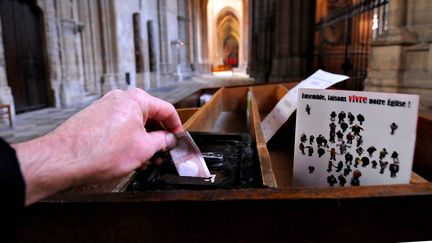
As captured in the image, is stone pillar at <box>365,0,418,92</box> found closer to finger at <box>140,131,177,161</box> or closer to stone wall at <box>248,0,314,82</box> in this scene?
finger at <box>140,131,177,161</box>

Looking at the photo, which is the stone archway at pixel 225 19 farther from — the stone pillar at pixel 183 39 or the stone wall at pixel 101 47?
the stone wall at pixel 101 47

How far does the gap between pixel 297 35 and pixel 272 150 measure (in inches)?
316

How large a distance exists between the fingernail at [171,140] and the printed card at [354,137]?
1.14 ft

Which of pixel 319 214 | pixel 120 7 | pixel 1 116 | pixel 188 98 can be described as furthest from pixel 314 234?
pixel 120 7

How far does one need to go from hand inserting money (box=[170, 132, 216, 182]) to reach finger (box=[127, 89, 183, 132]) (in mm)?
33

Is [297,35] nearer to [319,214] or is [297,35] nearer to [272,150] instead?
[272,150]

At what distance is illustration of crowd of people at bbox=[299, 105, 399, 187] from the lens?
743 mm

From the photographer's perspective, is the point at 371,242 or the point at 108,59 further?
the point at 108,59

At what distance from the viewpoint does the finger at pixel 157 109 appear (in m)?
0.70

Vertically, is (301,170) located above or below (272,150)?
above

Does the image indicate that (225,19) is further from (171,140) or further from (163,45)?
(171,140)

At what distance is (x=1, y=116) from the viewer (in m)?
5.84

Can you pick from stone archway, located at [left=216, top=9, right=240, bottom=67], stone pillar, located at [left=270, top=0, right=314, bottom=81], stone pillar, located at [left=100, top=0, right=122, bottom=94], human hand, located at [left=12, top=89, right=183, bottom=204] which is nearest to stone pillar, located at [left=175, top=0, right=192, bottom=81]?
stone pillar, located at [left=100, top=0, right=122, bottom=94]

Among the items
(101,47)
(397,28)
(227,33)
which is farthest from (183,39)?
(227,33)
